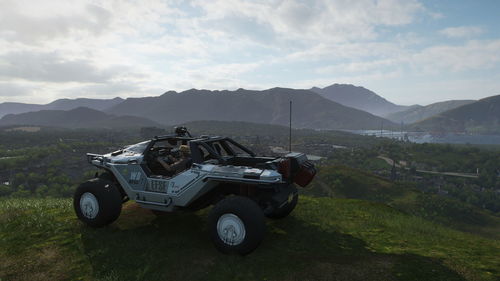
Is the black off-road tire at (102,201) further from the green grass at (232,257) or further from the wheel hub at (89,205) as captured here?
the green grass at (232,257)

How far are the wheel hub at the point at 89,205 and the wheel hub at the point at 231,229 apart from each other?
341 cm

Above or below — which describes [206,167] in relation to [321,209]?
above

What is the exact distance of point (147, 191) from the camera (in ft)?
23.7

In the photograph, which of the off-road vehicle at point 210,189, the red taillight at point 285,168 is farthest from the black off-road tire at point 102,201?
the red taillight at point 285,168

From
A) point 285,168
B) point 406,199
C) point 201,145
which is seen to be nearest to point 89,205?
point 201,145

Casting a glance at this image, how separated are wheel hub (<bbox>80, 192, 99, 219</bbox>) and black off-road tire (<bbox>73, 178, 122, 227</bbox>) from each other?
0.05m

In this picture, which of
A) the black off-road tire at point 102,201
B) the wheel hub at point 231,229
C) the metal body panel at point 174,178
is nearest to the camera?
the wheel hub at point 231,229

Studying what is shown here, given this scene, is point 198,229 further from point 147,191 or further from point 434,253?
point 434,253

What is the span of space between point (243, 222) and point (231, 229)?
1.12 feet

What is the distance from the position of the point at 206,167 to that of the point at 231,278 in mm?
2558

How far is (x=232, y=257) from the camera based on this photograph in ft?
18.8

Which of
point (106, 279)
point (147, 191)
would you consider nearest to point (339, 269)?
point (106, 279)

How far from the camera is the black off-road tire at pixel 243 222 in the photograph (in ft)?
18.8

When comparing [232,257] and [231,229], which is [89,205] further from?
[232,257]
